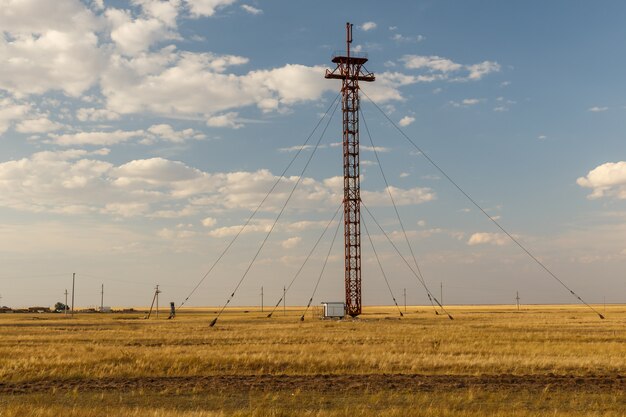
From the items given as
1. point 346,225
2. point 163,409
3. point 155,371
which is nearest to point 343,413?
point 163,409

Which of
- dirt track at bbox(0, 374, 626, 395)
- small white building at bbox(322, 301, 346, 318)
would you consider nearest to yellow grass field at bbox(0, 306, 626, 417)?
dirt track at bbox(0, 374, 626, 395)

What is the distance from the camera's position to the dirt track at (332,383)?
76.7 feet

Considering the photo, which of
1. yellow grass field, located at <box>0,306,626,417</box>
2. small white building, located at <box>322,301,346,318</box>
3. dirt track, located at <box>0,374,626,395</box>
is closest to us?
yellow grass field, located at <box>0,306,626,417</box>

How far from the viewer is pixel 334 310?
94.1 metres

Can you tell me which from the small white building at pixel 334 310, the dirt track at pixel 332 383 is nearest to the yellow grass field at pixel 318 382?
the dirt track at pixel 332 383

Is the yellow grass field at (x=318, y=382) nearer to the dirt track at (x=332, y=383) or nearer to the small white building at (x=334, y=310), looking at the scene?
the dirt track at (x=332, y=383)

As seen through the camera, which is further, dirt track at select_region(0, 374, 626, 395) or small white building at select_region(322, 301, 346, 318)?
small white building at select_region(322, 301, 346, 318)

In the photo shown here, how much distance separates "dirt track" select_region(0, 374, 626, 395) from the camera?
921 inches

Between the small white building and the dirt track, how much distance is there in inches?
2635

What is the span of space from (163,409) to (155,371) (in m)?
10.8

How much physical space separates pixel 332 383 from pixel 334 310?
2761 inches

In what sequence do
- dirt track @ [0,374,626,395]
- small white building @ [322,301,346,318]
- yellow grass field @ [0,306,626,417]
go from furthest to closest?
small white building @ [322,301,346,318] < dirt track @ [0,374,626,395] < yellow grass field @ [0,306,626,417]

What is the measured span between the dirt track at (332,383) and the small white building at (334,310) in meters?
66.9

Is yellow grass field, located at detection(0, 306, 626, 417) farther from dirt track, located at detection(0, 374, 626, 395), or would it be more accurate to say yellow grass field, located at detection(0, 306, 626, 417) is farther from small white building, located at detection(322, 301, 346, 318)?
small white building, located at detection(322, 301, 346, 318)
